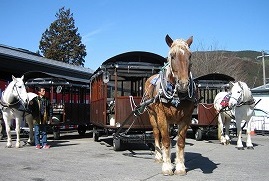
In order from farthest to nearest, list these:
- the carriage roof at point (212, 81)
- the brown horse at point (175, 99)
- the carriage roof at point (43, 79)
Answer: the carriage roof at point (212, 81) < the carriage roof at point (43, 79) < the brown horse at point (175, 99)

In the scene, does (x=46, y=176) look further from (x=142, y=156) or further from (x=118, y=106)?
(x=118, y=106)

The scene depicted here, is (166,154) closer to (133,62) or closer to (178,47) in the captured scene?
(178,47)

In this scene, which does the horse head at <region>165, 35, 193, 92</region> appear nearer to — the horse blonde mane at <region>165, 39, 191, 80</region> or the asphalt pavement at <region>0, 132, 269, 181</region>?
the horse blonde mane at <region>165, 39, 191, 80</region>

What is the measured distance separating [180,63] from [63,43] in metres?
53.2

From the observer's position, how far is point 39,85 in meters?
16.6

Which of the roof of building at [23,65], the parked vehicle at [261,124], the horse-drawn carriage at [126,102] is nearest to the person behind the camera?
the horse-drawn carriage at [126,102]

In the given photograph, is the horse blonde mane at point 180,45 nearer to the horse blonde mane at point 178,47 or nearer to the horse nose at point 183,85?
the horse blonde mane at point 178,47

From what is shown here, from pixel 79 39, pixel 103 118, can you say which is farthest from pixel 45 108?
pixel 79 39

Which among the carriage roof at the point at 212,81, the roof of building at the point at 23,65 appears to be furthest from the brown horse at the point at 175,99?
the roof of building at the point at 23,65

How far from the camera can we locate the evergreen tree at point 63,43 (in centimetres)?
5609

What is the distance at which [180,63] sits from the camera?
6.47 meters

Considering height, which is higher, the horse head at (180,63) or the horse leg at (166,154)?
the horse head at (180,63)

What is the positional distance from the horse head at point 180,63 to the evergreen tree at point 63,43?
166ft

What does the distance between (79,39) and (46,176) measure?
53.6 meters
